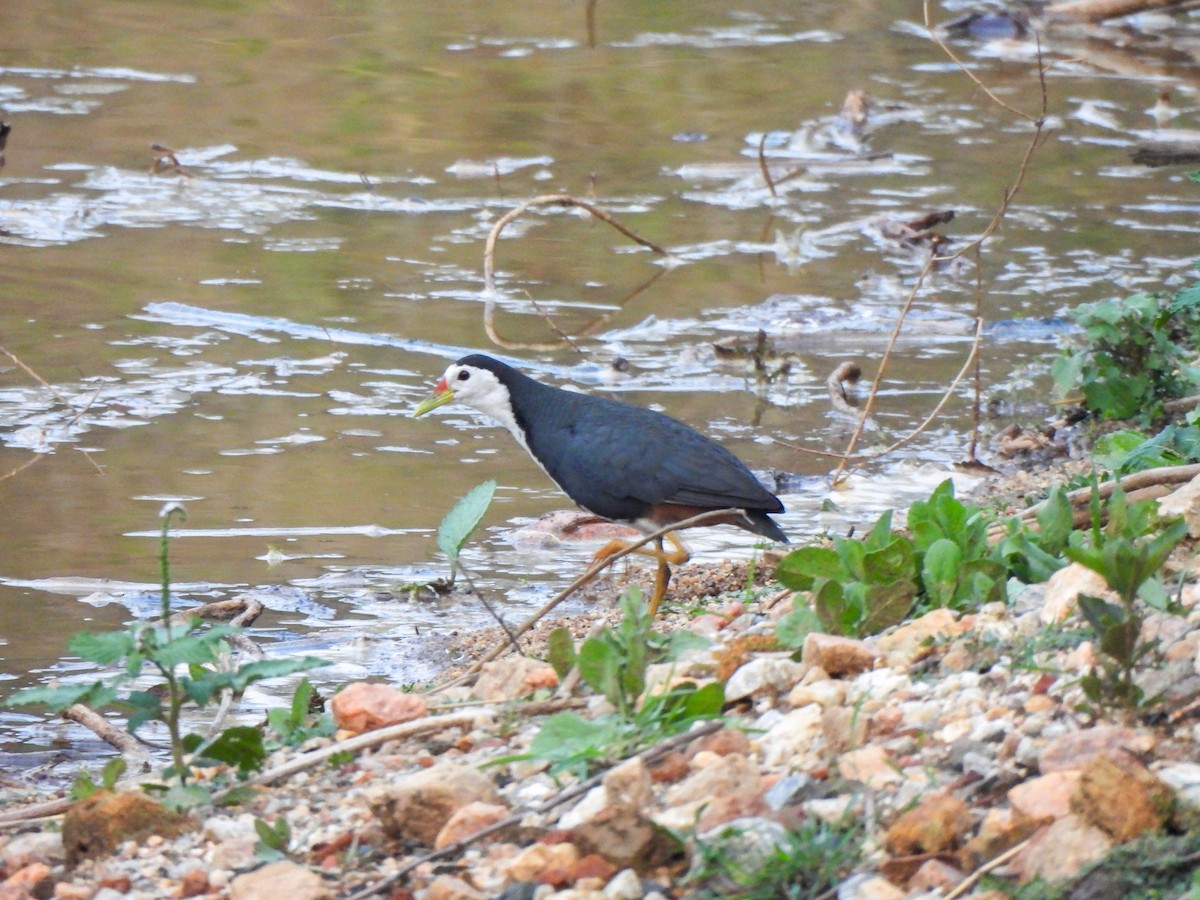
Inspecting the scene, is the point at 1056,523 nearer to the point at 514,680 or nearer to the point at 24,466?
the point at 514,680

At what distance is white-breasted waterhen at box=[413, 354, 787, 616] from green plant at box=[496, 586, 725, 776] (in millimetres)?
1665

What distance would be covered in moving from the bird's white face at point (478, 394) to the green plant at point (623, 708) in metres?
2.56

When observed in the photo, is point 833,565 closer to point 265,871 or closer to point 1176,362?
point 265,871

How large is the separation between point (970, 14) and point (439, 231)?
328 inches

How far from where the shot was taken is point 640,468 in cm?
546

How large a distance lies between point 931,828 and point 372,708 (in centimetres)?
138

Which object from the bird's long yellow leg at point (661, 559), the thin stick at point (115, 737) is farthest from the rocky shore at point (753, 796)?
the bird's long yellow leg at point (661, 559)

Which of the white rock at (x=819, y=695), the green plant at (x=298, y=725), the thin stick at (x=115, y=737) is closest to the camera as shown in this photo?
the white rock at (x=819, y=695)

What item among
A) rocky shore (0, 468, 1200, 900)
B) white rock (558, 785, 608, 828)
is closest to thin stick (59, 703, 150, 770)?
rocky shore (0, 468, 1200, 900)

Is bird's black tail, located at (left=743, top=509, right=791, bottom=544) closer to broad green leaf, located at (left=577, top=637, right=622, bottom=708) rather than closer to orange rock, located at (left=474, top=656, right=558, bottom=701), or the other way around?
orange rock, located at (left=474, top=656, right=558, bottom=701)

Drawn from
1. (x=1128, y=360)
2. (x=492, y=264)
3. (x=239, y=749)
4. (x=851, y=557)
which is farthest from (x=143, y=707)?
(x=492, y=264)

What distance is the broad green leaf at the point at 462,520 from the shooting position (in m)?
4.17

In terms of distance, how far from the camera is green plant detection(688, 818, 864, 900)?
112 inches

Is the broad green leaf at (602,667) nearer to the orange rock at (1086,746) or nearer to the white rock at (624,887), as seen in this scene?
the white rock at (624,887)
